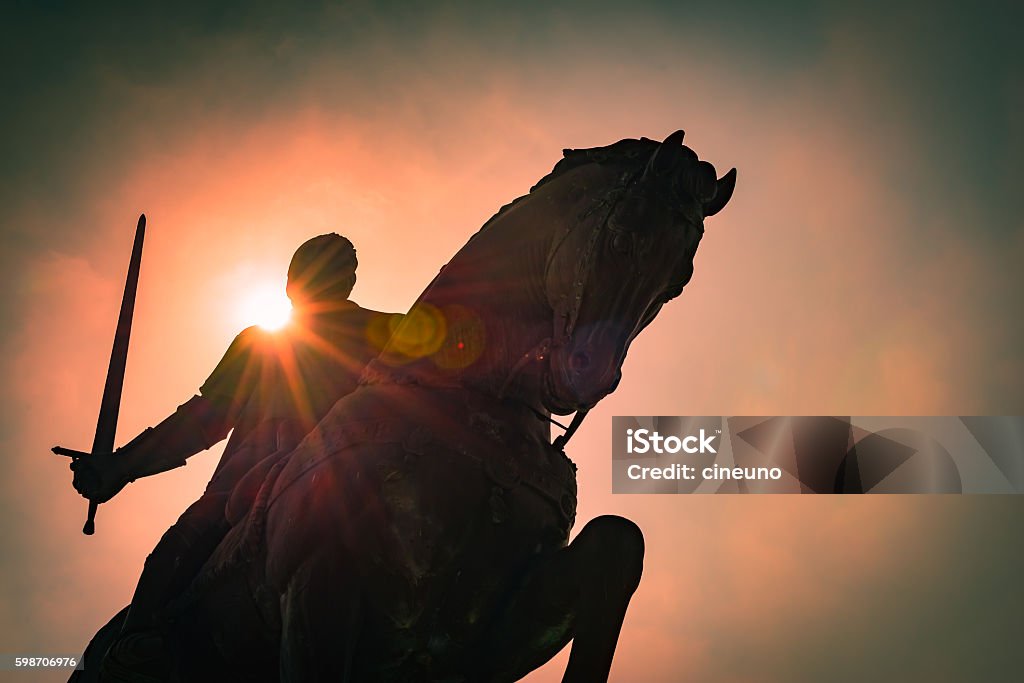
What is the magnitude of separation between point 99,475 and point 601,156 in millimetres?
2935

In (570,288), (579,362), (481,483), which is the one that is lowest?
(481,483)

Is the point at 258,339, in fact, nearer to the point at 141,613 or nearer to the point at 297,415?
the point at 297,415

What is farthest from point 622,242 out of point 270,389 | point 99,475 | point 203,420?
point 99,475

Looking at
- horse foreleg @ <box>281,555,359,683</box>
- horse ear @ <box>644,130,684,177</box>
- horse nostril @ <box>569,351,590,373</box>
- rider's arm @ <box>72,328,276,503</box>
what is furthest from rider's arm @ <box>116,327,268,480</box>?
horse ear @ <box>644,130,684,177</box>

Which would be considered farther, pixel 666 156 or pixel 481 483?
pixel 666 156

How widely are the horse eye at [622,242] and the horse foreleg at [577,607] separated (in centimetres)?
Answer: 92

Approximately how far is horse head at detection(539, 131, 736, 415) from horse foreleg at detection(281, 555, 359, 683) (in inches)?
37.8

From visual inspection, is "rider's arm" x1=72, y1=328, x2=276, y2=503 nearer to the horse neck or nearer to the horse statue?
the horse statue

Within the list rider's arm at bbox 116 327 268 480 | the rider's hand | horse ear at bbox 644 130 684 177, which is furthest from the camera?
rider's arm at bbox 116 327 268 480

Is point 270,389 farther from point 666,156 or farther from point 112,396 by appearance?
point 666,156

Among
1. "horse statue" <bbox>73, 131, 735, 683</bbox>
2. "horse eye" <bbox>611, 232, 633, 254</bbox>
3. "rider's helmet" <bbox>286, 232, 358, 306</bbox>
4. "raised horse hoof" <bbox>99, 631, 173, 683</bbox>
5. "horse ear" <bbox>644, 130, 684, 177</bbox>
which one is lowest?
"raised horse hoof" <bbox>99, 631, 173, 683</bbox>

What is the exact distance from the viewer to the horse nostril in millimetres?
3020

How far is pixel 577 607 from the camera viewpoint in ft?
10.1

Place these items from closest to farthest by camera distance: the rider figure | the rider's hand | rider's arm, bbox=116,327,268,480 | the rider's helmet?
the rider figure
the rider's hand
rider's arm, bbox=116,327,268,480
the rider's helmet
